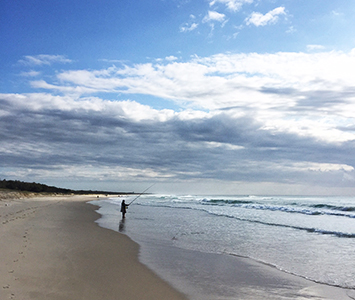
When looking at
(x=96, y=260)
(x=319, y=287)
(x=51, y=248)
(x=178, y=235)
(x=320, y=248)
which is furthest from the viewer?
(x=178, y=235)

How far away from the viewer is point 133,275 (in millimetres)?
6785

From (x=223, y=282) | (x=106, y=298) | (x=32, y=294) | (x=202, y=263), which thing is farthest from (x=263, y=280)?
(x=32, y=294)

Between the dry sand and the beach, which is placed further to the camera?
the beach

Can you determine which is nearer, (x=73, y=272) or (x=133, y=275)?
(x=73, y=272)

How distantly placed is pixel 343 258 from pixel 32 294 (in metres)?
8.84

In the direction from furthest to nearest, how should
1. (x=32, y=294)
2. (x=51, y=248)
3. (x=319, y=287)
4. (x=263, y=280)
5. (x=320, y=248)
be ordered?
(x=320, y=248) < (x=51, y=248) < (x=263, y=280) < (x=319, y=287) < (x=32, y=294)

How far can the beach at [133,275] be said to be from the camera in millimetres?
5520

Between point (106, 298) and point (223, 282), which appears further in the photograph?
point (223, 282)

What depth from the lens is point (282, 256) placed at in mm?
9500

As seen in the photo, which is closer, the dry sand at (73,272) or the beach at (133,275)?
the dry sand at (73,272)

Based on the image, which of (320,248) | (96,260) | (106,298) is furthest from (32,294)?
(320,248)

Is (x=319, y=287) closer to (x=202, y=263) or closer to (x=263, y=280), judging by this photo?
(x=263, y=280)

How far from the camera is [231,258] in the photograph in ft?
30.0

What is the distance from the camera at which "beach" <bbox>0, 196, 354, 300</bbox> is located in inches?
217
